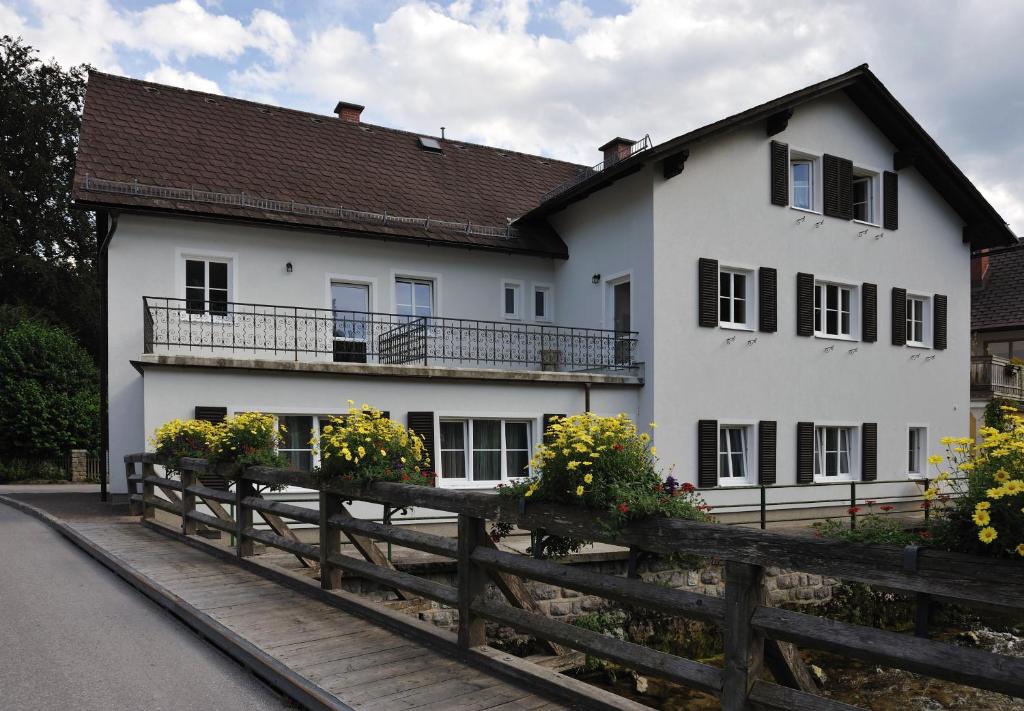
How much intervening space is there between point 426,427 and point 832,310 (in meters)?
9.69

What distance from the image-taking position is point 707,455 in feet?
54.1

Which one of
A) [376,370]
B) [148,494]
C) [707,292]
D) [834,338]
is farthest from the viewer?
[834,338]

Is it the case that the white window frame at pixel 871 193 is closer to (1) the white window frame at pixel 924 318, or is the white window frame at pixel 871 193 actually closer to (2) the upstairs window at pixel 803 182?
(2) the upstairs window at pixel 803 182

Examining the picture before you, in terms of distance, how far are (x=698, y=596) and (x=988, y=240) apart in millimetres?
20925

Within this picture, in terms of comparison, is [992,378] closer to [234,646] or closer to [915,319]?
[915,319]

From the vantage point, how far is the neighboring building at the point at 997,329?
918 inches

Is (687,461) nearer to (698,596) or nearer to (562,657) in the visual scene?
(562,657)

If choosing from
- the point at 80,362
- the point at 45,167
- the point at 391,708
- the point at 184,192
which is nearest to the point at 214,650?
the point at 391,708

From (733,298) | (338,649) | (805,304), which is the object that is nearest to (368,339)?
(733,298)

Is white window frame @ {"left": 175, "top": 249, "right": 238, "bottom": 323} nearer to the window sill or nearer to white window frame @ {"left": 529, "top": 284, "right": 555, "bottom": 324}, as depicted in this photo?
white window frame @ {"left": 529, "top": 284, "right": 555, "bottom": 324}

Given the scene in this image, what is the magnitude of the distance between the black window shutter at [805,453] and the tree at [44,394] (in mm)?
22021

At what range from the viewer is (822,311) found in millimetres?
18500

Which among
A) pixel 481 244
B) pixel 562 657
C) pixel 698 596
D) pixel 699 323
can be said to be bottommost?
pixel 562 657

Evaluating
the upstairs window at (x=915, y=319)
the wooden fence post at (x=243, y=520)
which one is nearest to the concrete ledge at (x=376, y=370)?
the wooden fence post at (x=243, y=520)
